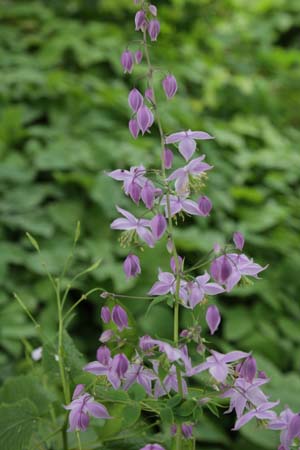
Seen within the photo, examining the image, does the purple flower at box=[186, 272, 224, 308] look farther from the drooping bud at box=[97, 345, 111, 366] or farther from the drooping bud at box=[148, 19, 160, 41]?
the drooping bud at box=[148, 19, 160, 41]

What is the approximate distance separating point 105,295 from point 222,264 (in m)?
0.14

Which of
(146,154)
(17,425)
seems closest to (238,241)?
(17,425)

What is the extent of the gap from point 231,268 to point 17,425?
0.38 meters

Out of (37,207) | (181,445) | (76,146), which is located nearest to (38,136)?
(76,146)

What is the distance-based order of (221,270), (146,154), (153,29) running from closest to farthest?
(221,270), (153,29), (146,154)

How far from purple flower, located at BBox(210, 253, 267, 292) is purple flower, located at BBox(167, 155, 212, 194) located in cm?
10

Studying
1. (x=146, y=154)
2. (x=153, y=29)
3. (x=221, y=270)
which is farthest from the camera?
(x=146, y=154)

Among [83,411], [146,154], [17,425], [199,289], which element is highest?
[199,289]

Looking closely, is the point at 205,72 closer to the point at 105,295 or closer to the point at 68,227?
the point at 68,227

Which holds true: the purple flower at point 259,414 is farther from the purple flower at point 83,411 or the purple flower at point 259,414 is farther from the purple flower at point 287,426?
the purple flower at point 83,411

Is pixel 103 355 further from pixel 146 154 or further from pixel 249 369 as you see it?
pixel 146 154

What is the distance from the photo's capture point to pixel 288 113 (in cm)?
432

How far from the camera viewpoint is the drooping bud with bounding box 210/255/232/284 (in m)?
0.85

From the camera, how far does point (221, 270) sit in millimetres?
848
